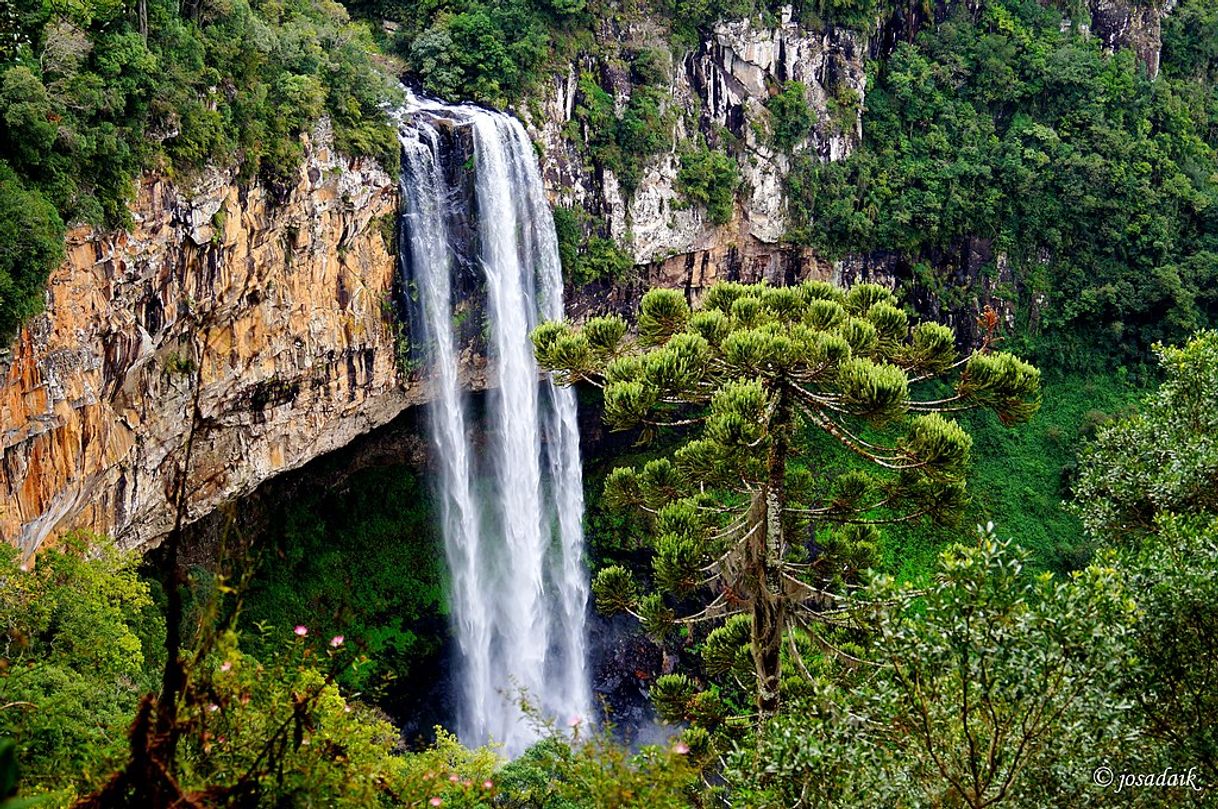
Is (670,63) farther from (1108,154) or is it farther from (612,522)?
(1108,154)

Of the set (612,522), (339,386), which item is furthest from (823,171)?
(339,386)

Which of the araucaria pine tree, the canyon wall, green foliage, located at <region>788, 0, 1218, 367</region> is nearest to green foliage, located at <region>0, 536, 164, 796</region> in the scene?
the canyon wall

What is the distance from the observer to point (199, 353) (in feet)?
29.3

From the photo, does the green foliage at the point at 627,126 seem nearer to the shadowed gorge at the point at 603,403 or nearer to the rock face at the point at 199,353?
the shadowed gorge at the point at 603,403

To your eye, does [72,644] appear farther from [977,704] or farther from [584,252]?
[584,252]

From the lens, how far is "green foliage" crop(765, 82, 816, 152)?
2275 cm

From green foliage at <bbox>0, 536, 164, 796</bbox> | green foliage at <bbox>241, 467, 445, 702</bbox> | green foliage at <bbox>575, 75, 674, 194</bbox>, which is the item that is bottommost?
green foliage at <bbox>241, 467, 445, 702</bbox>

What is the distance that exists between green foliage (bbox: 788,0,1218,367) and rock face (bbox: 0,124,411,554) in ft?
41.1

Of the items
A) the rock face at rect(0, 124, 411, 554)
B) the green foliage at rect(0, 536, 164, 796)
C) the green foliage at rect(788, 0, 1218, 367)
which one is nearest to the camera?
the green foliage at rect(0, 536, 164, 796)

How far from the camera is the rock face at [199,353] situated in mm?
11156

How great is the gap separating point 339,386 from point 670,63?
975 centimetres

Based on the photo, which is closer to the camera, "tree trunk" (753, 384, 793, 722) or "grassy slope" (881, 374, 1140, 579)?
"tree trunk" (753, 384, 793, 722)

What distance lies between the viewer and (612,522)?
22.0 m

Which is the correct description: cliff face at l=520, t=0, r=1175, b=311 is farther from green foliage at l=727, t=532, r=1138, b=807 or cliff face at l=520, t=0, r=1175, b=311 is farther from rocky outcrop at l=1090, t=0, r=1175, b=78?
green foliage at l=727, t=532, r=1138, b=807
